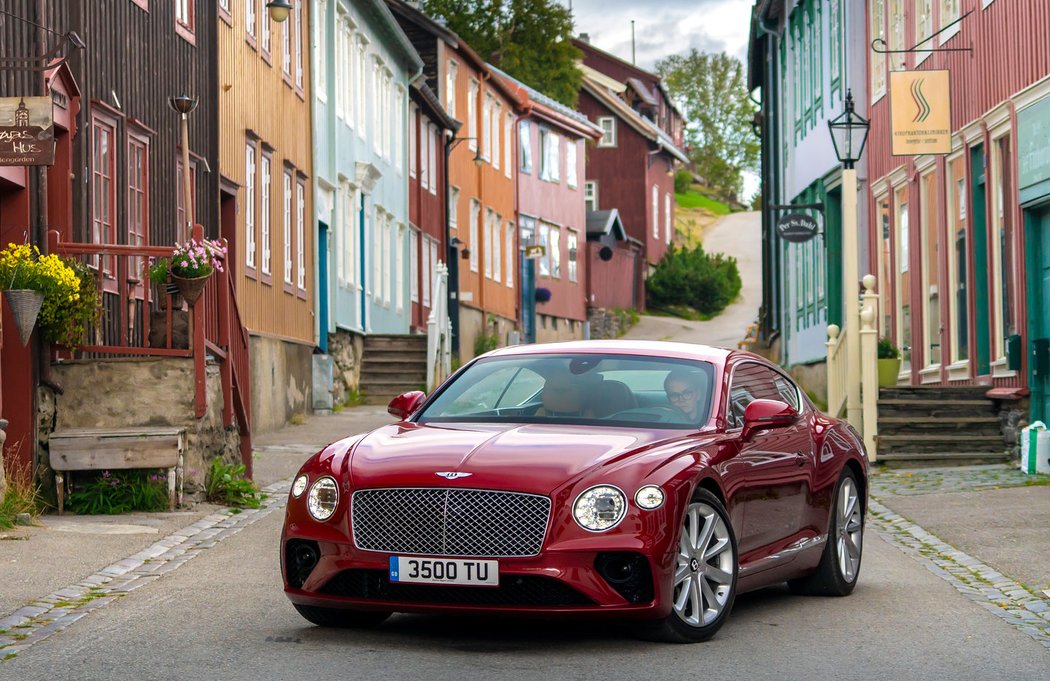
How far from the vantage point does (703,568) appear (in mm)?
8016

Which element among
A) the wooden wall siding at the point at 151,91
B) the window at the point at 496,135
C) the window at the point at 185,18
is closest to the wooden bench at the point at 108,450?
the wooden wall siding at the point at 151,91

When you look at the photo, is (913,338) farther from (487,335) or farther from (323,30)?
(487,335)

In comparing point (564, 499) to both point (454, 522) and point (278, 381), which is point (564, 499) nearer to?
point (454, 522)

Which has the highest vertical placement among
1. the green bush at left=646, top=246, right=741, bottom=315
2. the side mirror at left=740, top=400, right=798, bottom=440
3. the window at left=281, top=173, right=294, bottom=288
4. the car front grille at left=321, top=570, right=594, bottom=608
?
the green bush at left=646, top=246, right=741, bottom=315

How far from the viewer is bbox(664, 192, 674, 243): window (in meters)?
76.0

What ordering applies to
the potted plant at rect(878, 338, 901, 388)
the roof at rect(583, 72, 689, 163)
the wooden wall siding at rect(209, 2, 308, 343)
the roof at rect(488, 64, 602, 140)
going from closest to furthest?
the potted plant at rect(878, 338, 901, 388)
the wooden wall siding at rect(209, 2, 308, 343)
the roof at rect(488, 64, 602, 140)
the roof at rect(583, 72, 689, 163)

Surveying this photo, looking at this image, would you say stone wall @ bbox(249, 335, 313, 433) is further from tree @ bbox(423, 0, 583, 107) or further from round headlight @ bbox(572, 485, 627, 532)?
tree @ bbox(423, 0, 583, 107)

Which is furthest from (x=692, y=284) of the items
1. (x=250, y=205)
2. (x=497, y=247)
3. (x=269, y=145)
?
(x=250, y=205)

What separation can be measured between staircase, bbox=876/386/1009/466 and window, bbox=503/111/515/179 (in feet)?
102

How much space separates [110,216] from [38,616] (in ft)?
30.5

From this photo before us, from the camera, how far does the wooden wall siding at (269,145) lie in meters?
23.5

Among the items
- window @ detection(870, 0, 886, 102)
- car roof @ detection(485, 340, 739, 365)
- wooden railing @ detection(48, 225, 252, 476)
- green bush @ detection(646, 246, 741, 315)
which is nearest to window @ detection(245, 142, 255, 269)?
wooden railing @ detection(48, 225, 252, 476)

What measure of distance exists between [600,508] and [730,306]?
6273 cm

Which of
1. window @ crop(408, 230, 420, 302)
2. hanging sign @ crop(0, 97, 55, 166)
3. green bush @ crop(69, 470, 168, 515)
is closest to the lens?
hanging sign @ crop(0, 97, 55, 166)
